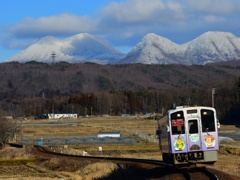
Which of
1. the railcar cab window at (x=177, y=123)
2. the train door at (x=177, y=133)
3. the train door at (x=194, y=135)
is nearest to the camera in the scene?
the train door at (x=194, y=135)

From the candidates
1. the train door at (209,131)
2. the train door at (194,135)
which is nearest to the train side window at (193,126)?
the train door at (194,135)

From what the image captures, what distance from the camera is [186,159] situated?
2509 centimetres

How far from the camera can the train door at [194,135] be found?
24.8 m

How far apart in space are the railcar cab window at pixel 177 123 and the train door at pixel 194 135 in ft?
0.99

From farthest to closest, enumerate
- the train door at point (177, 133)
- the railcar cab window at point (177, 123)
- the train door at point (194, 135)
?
1. the railcar cab window at point (177, 123)
2. the train door at point (177, 133)
3. the train door at point (194, 135)

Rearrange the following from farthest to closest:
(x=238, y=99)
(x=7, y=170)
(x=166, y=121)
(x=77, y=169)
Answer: (x=238, y=99)
(x=7, y=170)
(x=77, y=169)
(x=166, y=121)

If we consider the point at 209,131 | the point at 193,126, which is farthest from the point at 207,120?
the point at 193,126

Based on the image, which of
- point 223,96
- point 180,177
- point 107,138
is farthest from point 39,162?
point 223,96

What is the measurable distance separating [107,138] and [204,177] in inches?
2747

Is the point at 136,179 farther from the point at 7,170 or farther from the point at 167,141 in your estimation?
the point at 7,170

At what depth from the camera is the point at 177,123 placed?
82.7ft

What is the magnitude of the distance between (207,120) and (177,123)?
53.2 inches

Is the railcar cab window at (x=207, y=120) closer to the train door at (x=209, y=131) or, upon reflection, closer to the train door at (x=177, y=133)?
the train door at (x=209, y=131)

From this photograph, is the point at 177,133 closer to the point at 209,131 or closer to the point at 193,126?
the point at 193,126
